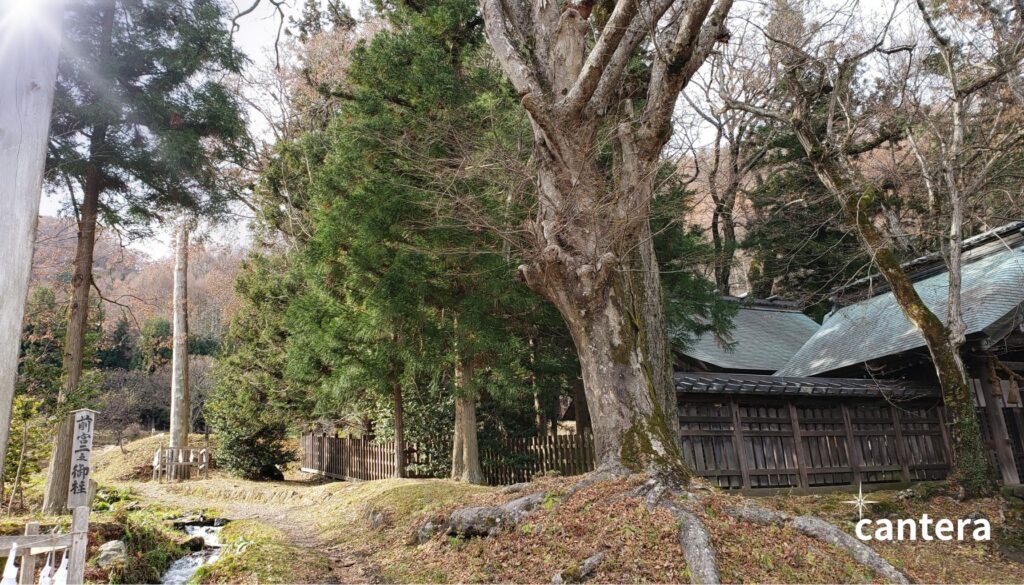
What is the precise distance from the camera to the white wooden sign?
16.6 feet

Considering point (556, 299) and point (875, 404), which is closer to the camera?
point (556, 299)

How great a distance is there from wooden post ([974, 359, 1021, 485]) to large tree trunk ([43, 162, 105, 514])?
49.7 feet

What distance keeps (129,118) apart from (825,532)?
37.2 feet

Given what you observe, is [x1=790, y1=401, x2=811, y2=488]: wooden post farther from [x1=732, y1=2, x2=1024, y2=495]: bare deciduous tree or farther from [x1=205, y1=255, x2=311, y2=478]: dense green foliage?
[x1=205, y1=255, x2=311, y2=478]: dense green foliage

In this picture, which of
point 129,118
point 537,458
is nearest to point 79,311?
point 129,118

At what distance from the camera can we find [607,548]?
14.1 feet

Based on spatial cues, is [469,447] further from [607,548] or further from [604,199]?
[607,548]

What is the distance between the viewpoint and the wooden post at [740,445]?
29.9 feet

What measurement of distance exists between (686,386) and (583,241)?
147 inches

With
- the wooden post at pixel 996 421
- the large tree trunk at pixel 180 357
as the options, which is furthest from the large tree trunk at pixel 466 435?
the large tree trunk at pixel 180 357

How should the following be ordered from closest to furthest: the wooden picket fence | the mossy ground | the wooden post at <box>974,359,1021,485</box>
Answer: the mossy ground < the wooden picket fence < the wooden post at <box>974,359,1021,485</box>

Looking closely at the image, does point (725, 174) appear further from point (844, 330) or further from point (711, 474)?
point (711, 474)

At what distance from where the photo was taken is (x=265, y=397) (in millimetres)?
15680

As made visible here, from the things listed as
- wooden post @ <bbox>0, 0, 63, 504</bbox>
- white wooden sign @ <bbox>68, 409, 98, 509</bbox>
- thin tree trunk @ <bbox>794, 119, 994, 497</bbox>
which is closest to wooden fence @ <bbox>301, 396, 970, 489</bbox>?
thin tree trunk @ <bbox>794, 119, 994, 497</bbox>
